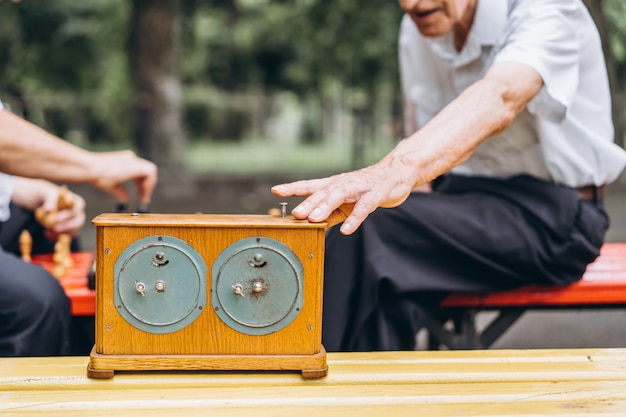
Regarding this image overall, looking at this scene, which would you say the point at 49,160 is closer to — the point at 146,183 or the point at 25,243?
the point at 146,183

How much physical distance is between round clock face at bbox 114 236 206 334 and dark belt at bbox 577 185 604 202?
178 cm

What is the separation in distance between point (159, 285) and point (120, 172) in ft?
3.80

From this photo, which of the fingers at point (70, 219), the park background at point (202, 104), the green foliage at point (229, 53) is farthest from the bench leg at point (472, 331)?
the green foliage at point (229, 53)

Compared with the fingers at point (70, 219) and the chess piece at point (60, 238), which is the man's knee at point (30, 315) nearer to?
the chess piece at point (60, 238)

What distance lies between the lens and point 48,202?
3457mm

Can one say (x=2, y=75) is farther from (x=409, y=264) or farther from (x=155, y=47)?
(x=409, y=264)

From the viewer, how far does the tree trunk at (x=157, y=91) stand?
38.3ft

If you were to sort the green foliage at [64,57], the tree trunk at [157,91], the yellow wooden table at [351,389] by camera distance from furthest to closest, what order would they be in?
the green foliage at [64,57] → the tree trunk at [157,91] → the yellow wooden table at [351,389]

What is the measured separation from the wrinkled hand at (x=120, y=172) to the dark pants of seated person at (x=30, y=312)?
44 cm

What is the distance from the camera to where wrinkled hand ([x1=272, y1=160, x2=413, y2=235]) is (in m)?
1.95

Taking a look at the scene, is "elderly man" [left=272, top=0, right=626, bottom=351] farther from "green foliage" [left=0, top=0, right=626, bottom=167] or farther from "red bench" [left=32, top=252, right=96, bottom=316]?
"green foliage" [left=0, top=0, right=626, bottom=167]

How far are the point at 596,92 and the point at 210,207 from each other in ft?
26.6

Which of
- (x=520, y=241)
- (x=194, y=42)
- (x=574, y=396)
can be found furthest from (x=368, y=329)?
(x=194, y=42)

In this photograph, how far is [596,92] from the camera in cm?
307
